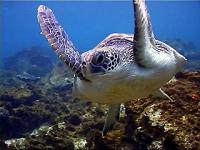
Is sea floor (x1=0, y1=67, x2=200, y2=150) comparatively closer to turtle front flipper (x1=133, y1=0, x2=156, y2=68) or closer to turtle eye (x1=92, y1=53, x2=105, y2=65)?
turtle front flipper (x1=133, y1=0, x2=156, y2=68)

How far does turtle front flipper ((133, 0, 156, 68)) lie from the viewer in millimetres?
3711

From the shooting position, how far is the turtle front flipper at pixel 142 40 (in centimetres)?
371

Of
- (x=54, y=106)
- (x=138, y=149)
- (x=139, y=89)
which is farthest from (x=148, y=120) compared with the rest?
(x=54, y=106)

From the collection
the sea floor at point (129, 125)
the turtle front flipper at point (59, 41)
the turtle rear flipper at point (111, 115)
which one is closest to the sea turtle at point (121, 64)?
the turtle front flipper at point (59, 41)

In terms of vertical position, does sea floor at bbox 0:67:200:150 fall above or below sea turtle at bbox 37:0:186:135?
below

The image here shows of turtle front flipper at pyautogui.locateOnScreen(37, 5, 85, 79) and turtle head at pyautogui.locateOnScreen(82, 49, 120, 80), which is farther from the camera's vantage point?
turtle front flipper at pyautogui.locateOnScreen(37, 5, 85, 79)

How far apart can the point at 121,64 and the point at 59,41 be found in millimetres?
1028

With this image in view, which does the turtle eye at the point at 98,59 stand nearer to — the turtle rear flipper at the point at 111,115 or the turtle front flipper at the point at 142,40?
the turtle front flipper at the point at 142,40

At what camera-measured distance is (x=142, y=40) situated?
3828 millimetres

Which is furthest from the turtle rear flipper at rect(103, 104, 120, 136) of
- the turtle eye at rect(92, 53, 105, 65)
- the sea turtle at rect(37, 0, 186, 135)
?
the turtle eye at rect(92, 53, 105, 65)

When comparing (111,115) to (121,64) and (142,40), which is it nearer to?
(121,64)

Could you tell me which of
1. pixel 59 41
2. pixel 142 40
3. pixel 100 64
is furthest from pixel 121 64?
pixel 59 41

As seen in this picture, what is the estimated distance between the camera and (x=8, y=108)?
32.1 ft

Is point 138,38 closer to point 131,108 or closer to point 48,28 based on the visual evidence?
point 48,28
